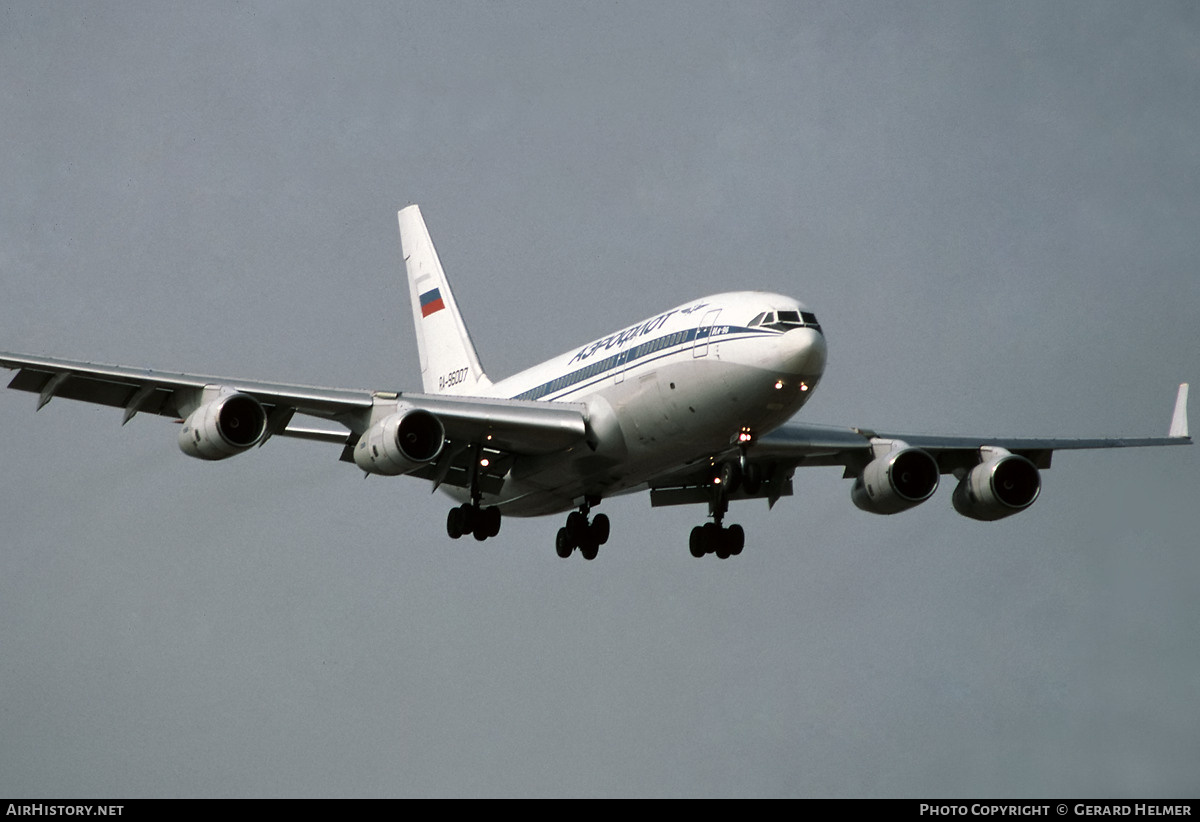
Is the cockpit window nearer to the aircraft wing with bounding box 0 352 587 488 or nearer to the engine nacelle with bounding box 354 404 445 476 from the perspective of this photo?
the aircraft wing with bounding box 0 352 587 488

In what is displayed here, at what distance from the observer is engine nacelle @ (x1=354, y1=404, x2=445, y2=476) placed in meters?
37.7

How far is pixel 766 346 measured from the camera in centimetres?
3588

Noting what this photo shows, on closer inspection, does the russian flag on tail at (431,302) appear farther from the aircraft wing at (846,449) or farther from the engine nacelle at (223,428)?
the engine nacelle at (223,428)

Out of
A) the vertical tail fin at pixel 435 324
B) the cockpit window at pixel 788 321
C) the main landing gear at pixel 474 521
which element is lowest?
the main landing gear at pixel 474 521

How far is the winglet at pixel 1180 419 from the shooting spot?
144 ft

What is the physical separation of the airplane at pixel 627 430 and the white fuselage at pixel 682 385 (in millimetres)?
43

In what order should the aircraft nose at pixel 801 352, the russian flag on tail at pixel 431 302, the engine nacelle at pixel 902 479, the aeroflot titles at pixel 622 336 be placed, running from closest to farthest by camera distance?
the aircraft nose at pixel 801 352 → the aeroflot titles at pixel 622 336 → the engine nacelle at pixel 902 479 → the russian flag on tail at pixel 431 302

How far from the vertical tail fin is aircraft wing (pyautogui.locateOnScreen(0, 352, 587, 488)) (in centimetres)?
1133

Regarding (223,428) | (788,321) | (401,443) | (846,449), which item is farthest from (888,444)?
(223,428)
